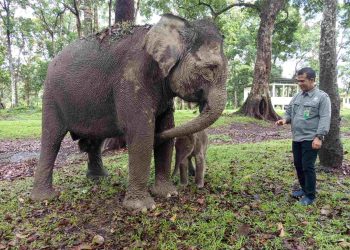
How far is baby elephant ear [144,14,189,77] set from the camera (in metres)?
4.93

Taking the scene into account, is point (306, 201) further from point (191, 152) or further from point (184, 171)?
point (184, 171)

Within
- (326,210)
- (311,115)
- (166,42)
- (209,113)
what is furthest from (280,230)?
(166,42)

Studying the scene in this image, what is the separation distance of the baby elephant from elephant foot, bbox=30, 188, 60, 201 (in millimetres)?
2266

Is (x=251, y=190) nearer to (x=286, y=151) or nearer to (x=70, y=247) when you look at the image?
(x=70, y=247)

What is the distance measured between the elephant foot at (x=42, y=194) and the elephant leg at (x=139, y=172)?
1.47m

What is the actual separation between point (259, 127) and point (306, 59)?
137ft

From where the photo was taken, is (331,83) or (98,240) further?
(331,83)

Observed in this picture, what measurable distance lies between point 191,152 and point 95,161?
2.25 meters

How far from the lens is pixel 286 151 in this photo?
34.8 ft

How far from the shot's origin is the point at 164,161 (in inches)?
243

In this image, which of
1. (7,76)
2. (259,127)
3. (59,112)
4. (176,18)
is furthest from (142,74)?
(7,76)

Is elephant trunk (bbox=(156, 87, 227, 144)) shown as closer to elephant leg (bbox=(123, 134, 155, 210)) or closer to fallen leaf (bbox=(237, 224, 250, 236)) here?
elephant leg (bbox=(123, 134, 155, 210))

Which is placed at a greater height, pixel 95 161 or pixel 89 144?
pixel 89 144

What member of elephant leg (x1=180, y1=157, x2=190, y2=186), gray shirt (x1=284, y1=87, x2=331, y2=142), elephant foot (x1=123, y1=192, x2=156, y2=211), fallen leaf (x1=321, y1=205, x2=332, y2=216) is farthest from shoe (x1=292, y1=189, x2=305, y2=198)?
elephant foot (x1=123, y1=192, x2=156, y2=211)
